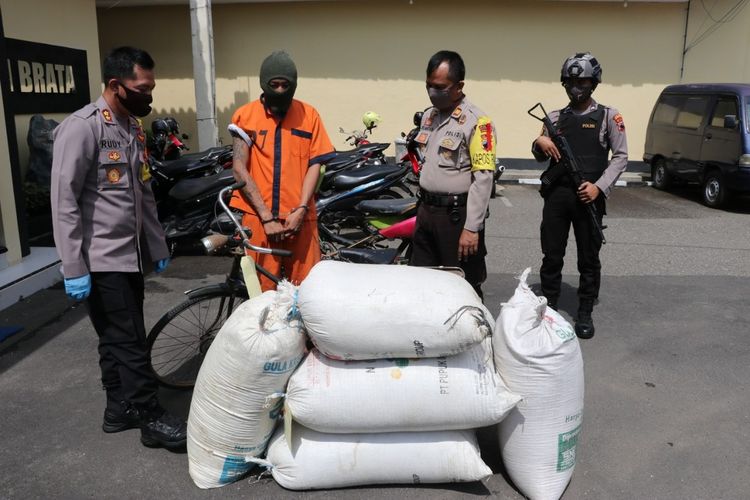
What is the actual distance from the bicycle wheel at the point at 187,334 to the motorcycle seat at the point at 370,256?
1376 mm

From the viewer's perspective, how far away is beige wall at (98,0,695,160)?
12.1m

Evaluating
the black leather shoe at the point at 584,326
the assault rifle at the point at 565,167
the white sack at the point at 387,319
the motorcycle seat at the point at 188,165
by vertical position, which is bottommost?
the black leather shoe at the point at 584,326

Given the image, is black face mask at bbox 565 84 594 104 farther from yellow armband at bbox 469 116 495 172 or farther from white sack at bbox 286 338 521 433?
white sack at bbox 286 338 521 433

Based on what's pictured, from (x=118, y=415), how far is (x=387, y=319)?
1.61 meters

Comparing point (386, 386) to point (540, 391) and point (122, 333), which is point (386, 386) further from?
point (122, 333)

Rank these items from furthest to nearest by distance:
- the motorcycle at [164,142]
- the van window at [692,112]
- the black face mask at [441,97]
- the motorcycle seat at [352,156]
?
the van window at [692,112]
the motorcycle at [164,142]
the motorcycle seat at [352,156]
the black face mask at [441,97]

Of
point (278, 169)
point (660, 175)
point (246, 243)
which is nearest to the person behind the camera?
point (246, 243)

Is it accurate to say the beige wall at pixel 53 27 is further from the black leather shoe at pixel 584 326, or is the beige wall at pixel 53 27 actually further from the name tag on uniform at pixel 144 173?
the black leather shoe at pixel 584 326

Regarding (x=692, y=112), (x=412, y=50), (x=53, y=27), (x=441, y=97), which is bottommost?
(x=692, y=112)

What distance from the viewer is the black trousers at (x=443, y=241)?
3725 mm

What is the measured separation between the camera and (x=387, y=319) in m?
2.52

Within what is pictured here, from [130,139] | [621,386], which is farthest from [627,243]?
[130,139]

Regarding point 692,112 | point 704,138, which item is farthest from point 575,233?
point 692,112

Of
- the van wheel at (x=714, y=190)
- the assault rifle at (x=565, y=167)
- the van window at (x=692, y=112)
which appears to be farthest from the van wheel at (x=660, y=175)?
the assault rifle at (x=565, y=167)
